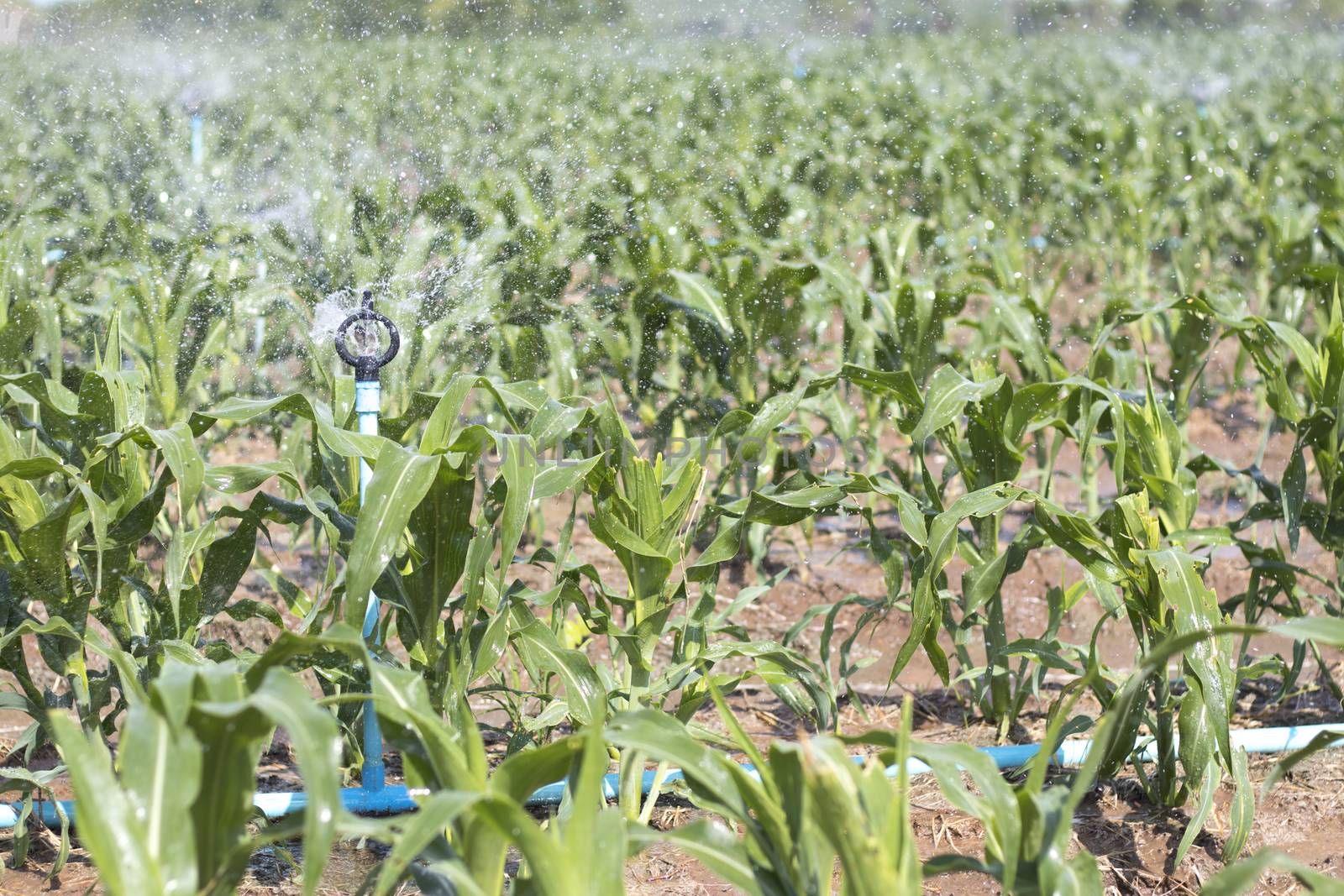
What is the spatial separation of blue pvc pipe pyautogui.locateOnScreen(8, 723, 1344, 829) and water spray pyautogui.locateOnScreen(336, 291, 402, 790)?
3 centimetres

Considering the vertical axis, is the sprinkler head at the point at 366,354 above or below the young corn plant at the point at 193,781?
above

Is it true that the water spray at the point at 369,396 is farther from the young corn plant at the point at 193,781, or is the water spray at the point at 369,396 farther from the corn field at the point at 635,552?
the young corn plant at the point at 193,781

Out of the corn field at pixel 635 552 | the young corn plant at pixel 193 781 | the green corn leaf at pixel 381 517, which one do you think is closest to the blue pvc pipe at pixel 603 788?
the corn field at pixel 635 552

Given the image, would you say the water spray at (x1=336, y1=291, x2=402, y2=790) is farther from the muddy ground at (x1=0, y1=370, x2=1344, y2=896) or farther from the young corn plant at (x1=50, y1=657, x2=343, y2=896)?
the young corn plant at (x1=50, y1=657, x2=343, y2=896)

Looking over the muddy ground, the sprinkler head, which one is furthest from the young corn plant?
the sprinkler head

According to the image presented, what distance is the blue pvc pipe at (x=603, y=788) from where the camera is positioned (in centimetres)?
189

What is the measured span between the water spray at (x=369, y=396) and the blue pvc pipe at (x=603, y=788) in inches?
1.3

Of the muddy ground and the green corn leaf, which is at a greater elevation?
the green corn leaf

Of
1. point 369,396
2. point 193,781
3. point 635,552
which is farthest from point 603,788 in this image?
point 193,781

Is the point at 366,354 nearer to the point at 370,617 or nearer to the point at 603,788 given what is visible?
the point at 370,617

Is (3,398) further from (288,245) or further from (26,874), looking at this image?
(288,245)

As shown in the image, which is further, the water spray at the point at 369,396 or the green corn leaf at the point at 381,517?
the water spray at the point at 369,396

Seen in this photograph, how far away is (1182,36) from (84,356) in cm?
1661

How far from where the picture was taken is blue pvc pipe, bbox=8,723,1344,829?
1.89m
